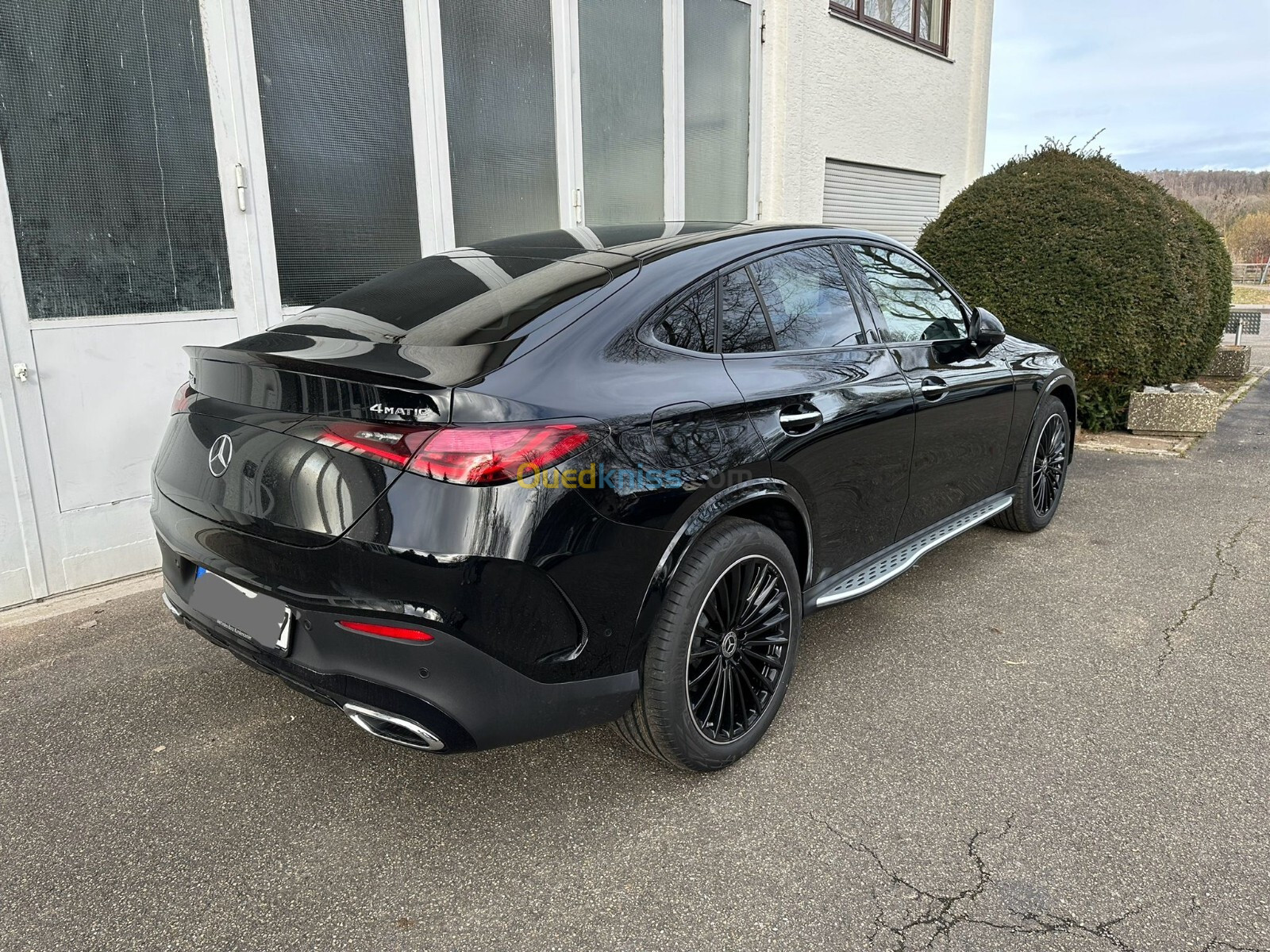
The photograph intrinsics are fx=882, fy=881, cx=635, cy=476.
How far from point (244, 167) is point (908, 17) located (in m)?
9.16

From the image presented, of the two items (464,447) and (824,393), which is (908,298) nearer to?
(824,393)

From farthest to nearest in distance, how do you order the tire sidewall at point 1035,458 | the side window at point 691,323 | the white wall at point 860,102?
the white wall at point 860,102
the tire sidewall at point 1035,458
the side window at point 691,323

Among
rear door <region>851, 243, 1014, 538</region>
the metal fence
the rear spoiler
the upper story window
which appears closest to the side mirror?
rear door <region>851, 243, 1014, 538</region>

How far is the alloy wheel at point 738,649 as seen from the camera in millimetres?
2533

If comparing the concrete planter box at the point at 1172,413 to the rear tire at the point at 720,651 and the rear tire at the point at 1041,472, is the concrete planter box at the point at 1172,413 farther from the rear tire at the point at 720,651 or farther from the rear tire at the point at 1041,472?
the rear tire at the point at 720,651

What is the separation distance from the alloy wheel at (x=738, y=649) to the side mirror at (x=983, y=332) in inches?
70.7

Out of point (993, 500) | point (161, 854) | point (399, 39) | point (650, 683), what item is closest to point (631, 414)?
point (650, 683)

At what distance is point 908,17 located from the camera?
10.9 meters

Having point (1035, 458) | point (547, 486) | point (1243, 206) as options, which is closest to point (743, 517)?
point (547, 486)

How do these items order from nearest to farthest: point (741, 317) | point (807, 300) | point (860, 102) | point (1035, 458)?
point (741, 317) < point (807, 300) < point (1035, 458) < point (860, 102)

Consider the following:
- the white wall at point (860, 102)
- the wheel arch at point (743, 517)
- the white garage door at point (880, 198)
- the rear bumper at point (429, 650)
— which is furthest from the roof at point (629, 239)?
the white garage door at point (880, 198)

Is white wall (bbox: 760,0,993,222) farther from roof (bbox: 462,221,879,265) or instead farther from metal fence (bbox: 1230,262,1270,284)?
metal fence (bbox: 1230,262,1270,284)

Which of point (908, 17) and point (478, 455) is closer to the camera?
point (478, 455)

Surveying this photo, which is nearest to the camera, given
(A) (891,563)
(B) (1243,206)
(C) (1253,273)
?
(A) (891,563)
